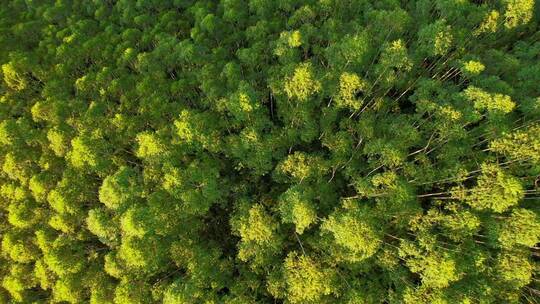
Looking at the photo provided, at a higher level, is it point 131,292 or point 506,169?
point 506,169

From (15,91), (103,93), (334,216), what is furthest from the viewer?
(15,91)

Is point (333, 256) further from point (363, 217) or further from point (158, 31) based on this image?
point (158, 31)

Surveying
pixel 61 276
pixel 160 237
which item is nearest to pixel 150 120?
pixel 160 237

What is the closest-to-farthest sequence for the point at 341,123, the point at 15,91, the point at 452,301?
the point at 452,301, the point at 341,123, the point at 15,91

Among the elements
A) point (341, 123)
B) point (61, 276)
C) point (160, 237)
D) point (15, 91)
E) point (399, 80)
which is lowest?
point (61, 276)

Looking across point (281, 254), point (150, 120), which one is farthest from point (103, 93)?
point (281, 254)

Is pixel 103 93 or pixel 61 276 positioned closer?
pixel 61 276

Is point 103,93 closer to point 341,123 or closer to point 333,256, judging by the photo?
point 341,123
